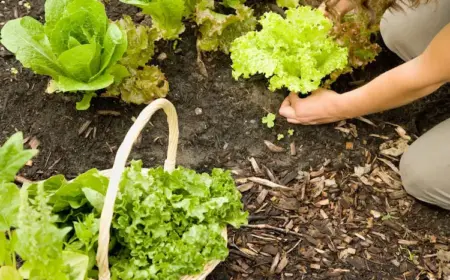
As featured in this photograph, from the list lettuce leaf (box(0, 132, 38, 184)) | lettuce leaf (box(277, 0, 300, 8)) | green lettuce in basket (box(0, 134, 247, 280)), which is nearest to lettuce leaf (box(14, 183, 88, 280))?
green lettuce in basket (box(0, 134, 247, 280))

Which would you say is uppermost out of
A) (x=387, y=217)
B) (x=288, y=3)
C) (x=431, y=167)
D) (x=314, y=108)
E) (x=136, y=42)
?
(x=288, y=3)

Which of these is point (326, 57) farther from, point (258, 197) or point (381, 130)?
point (258, 197)

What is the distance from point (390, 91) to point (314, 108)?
396mm

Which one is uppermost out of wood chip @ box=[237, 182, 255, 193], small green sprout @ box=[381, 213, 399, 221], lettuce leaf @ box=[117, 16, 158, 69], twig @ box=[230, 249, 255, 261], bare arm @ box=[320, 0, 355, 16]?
bare arm @ box=[320, 0, 355, 16]

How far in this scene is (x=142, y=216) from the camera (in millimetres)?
2041

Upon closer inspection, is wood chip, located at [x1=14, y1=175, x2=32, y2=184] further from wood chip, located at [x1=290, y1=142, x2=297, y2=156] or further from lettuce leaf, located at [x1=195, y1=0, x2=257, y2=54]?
wood chip, located at [x1=290, y1=142, x2=297, y2=156]

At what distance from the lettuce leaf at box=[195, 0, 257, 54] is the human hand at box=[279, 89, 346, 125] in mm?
422

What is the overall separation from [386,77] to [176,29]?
40.4 inches

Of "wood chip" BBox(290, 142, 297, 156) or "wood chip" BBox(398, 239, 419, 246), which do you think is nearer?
"wood chip" BBox(398, 239, 419, 246)

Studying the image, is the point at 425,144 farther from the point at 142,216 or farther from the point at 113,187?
the point at 113,187

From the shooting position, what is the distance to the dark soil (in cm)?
261

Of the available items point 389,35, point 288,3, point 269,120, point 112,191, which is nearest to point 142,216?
point 112,191

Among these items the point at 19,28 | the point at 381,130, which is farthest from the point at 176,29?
the point at 381,130

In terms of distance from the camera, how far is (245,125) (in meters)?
2.86
